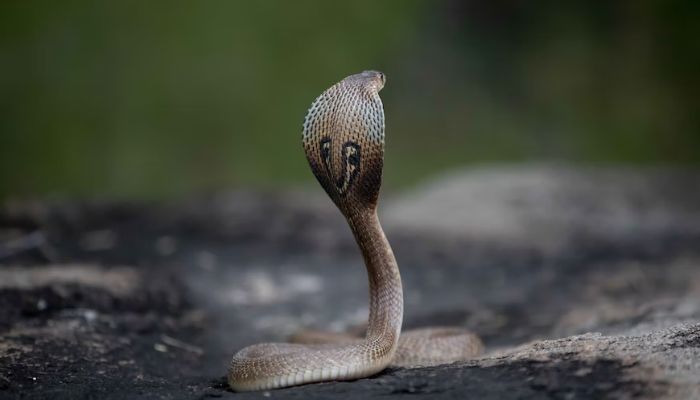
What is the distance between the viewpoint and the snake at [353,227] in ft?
9.07

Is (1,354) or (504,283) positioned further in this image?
(504,283)

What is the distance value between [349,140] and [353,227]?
37 cm

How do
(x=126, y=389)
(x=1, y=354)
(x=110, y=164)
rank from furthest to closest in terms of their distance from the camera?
(x=110, y=164), (x=1, y=354), (x=126, y=389)

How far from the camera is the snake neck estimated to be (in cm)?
306

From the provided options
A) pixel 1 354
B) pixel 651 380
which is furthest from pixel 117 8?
pixel 651 380

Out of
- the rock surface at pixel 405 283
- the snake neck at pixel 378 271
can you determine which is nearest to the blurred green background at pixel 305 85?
the rock surface at pixel 405 283

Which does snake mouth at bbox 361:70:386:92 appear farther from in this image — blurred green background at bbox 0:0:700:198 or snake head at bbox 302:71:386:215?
blurred green background at bbox 0:0:700:198

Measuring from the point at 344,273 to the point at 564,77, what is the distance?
7136 mm

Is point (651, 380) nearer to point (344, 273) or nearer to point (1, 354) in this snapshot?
Answer: point (1, 354)

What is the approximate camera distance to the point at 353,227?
3098 mm

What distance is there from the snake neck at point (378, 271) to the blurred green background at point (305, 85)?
730 cm

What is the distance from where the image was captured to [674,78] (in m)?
12.7

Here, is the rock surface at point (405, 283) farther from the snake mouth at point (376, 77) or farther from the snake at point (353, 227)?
the snake mouth at point (376, 77)

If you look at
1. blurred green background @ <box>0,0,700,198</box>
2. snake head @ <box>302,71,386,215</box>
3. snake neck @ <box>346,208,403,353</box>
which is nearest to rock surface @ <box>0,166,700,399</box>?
snake neck @ <box>346,208,403,353</box>
